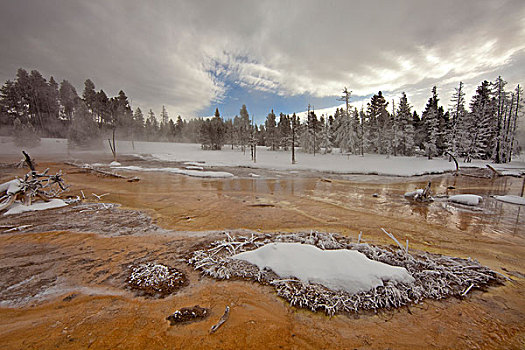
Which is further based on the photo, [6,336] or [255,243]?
[255,243]

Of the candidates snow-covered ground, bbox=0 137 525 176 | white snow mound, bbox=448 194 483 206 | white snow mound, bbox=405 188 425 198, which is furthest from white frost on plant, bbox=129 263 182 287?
snow-covered ground, bbox=0 137 525 176

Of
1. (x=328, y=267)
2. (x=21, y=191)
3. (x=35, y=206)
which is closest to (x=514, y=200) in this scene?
(x=328, y=267)

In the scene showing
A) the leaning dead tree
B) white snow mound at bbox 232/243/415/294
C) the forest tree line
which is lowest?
white snow mound at bbox 232/243/415/294

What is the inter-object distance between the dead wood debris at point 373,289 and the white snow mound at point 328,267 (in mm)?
102

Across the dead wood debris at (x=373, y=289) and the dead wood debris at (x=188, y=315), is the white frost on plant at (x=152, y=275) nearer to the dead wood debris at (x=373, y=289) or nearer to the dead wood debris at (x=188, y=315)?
the dead wood debris at (x=373, y=289)

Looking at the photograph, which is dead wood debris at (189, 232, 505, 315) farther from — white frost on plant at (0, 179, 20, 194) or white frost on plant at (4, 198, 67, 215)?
white frost on plant at (0, 179, 20, 194)

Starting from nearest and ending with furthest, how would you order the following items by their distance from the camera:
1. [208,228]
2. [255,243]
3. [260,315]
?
1. [260,315]
2. [255,243]
3. [208,228]

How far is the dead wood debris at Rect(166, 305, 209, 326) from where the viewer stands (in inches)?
104

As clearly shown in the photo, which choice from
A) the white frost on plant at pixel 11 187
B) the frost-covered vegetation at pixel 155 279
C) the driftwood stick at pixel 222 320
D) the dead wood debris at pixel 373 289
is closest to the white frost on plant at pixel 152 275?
the frost-covered vegetation at pixel 155 279

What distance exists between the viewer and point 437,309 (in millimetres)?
2883

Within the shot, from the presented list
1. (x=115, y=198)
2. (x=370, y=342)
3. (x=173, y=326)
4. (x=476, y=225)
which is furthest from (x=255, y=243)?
(x=115, y=198)

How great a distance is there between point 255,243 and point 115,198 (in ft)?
30.1

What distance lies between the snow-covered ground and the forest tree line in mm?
2746

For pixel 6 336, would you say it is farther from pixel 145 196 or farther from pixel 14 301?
pixel 145 196
